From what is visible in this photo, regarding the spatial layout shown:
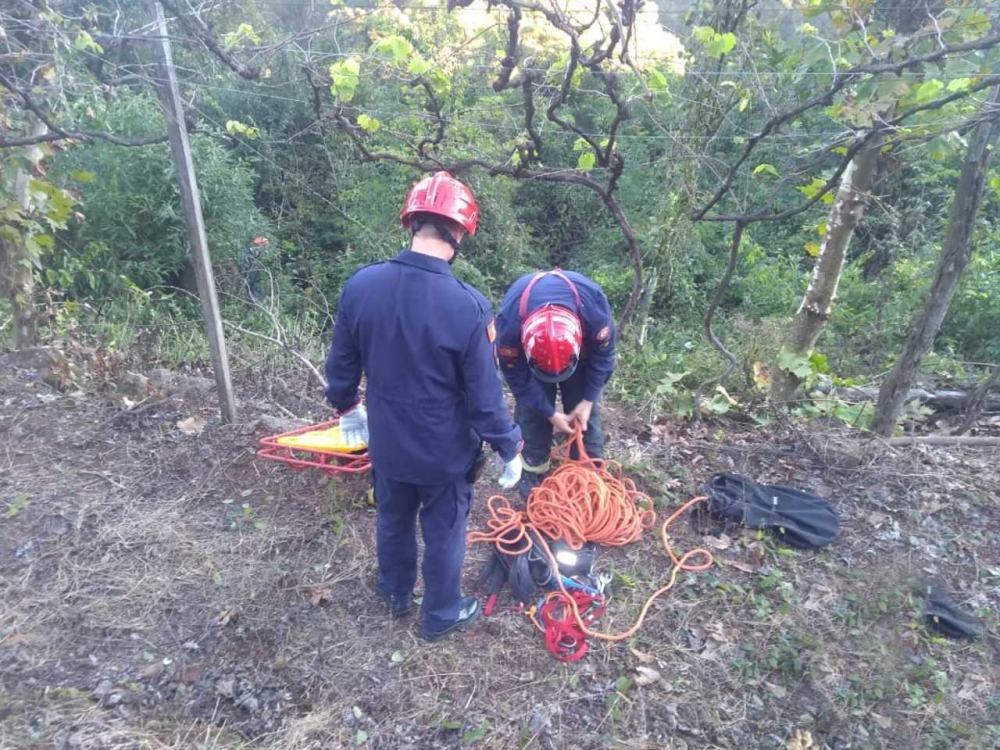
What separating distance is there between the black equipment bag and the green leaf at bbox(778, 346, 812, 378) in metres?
1.50

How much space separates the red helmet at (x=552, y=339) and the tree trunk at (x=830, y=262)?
2.76 metres

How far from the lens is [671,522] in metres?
3.80

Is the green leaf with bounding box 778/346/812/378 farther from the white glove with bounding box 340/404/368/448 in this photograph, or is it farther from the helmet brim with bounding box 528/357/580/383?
the white glove with bounding box 340/404/368/448

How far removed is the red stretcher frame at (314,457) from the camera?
3.76 meters

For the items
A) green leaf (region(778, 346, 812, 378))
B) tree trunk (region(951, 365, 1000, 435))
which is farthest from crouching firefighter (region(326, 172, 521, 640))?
tree trunk (region(951, 365, 1000, 435))

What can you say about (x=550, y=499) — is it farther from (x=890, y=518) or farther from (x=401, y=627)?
(x=890, y=518)

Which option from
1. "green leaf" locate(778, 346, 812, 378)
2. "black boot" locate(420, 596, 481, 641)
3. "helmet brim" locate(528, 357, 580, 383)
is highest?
"helmet brim" locate(528, 357, 580, 383)

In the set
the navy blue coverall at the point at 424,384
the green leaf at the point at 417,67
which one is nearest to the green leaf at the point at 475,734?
the navy blue coverall at the point at 424,384

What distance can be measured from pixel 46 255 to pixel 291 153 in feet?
14.0

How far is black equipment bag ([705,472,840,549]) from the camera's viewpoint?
3.60 metres

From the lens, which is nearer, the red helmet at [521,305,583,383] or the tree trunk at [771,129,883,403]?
the red helmet at [521,305,583,383]

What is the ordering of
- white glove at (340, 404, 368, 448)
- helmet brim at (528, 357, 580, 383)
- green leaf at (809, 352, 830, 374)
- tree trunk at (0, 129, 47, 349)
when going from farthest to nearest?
green leaf at (809, 352, 830, 374), tree trunk at (0, 129, 47, 349), helmet brim at (528, 357, 580, 383), white glove at (340, 404, 368, 448)

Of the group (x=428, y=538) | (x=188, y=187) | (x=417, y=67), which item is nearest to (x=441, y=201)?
(x=428, y=538)

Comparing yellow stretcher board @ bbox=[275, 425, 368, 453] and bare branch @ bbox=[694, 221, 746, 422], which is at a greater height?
bare branch @ bbox=[694, 221, 746, 422]
